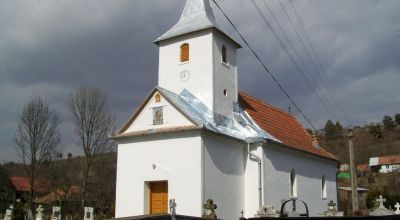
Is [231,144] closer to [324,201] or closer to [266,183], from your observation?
[266,183]

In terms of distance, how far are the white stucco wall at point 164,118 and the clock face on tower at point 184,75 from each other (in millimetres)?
2185

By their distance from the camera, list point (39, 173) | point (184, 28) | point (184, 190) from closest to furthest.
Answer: point (184, 190)
point (184, 28)
point (39, 173)

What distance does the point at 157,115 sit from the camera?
1864cm

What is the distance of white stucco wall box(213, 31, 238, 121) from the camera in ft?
66.6

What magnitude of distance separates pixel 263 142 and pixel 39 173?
95.7 ft

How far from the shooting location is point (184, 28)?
21.0 metres

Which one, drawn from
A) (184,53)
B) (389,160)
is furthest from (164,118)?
(389,160)

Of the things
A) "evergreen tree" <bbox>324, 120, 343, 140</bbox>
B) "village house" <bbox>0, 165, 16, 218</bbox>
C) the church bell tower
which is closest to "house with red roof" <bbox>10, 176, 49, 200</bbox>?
"village house" <bbox>0, 165, 16, 218</bbox>

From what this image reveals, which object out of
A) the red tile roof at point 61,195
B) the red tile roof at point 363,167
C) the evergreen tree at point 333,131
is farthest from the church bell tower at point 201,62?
the evergreen tree at point 333,131

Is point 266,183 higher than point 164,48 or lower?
lower

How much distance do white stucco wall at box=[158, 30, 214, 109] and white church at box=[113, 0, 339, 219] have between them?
0.15ft

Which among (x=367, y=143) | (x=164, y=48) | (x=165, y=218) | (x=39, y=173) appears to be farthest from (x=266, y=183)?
(x=367, y=143)

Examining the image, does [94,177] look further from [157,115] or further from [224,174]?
[224,174]

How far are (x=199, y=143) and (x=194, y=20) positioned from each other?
7073 mm
